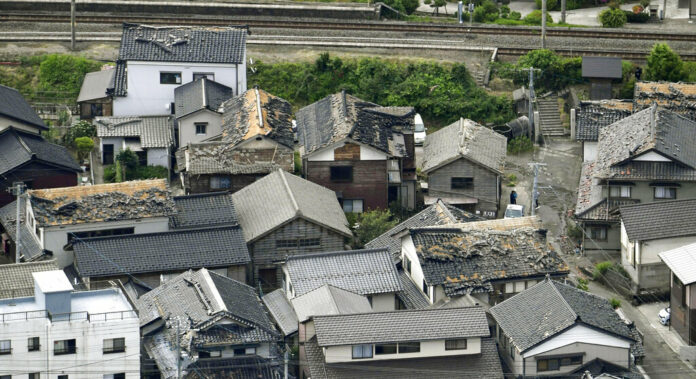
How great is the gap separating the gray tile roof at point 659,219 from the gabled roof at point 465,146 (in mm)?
6719

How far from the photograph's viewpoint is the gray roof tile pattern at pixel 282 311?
52.2m

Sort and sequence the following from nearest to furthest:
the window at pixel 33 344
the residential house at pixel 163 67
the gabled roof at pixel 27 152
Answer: the window at pixel 33 344 < the gabled roof at pixel 27 152 < the residential house at pixel 163 67

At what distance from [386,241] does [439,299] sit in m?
5.15

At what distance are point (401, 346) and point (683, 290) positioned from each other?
11.2 metres

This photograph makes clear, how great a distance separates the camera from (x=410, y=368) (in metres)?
49.3

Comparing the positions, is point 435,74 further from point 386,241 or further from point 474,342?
point 474,342

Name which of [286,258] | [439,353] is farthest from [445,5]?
[439,353]

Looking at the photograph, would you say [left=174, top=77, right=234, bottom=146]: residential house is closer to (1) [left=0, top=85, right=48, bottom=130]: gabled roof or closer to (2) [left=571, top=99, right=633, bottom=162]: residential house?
(1) [left=0, top=85, right=48, bottom=130]: gabled roof

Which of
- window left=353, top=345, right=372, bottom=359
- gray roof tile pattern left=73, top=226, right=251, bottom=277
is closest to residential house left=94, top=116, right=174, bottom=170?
gray roof tile pattern left=73, top=226, right=251, bottom=277

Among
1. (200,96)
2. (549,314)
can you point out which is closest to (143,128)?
(200,96)

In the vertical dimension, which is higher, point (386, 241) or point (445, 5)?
point (445, 5)

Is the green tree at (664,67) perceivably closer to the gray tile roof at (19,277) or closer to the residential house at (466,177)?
the residential house at (466,177)

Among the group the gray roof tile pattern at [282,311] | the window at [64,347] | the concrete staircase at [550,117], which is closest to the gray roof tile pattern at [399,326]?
the gray roof tile pattern at [282,311]

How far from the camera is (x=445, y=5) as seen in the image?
3287 inches
